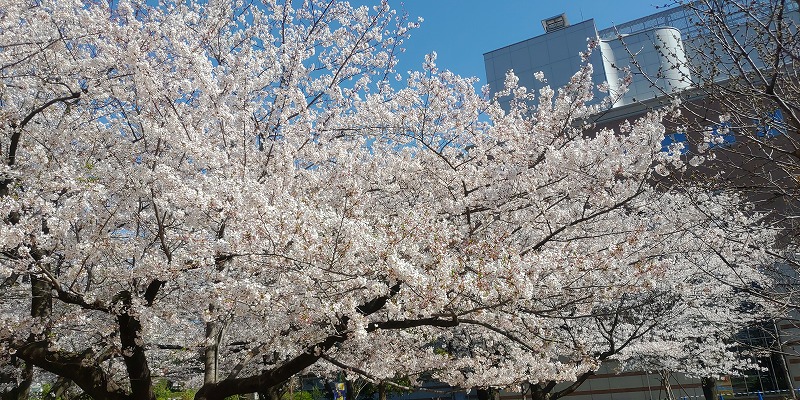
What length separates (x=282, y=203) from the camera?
580 centimetres

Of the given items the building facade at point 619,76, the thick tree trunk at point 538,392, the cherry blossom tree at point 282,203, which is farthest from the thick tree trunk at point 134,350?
the building facade at point 619,76

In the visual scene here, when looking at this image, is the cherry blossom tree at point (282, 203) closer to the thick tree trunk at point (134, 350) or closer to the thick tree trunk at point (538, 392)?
the thick tree trunk at point (134, 350)

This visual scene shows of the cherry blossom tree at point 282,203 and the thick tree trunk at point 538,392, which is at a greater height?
the cherry blossom tree at point 282,203

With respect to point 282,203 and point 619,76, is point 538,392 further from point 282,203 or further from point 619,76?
point 619,76

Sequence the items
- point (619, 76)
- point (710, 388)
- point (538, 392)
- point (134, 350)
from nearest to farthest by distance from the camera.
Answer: point (134, 350) → point (538, 392) → point (710, 388) → point (619, 76)

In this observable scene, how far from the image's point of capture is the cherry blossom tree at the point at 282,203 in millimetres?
5508

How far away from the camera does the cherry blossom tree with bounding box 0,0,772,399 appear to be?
217 inches

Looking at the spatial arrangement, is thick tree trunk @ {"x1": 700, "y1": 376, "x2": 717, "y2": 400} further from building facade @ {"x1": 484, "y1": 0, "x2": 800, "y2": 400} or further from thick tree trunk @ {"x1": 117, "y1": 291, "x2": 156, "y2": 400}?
thick tree trunk @ {"x1": 117, "y1": 291, "x2": 156, "y2": 400}

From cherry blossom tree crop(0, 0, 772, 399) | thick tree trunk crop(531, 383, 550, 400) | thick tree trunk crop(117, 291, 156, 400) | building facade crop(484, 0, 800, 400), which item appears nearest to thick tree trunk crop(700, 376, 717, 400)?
building facade crop(484, 0, 800, 400)

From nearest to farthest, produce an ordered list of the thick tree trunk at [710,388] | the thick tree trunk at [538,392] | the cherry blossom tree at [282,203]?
the cherry blossom tree at [282,203] → the thick tree trunk at [538,392] → the thick tree trunk at [710,388]

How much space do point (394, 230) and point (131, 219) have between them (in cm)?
403

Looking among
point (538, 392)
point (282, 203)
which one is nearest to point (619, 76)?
point (538, 392)

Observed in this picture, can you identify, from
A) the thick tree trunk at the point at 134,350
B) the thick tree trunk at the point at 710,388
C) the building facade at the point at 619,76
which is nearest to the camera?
the thick tree trunk at the point at 134,350

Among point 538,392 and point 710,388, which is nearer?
point 538,392
